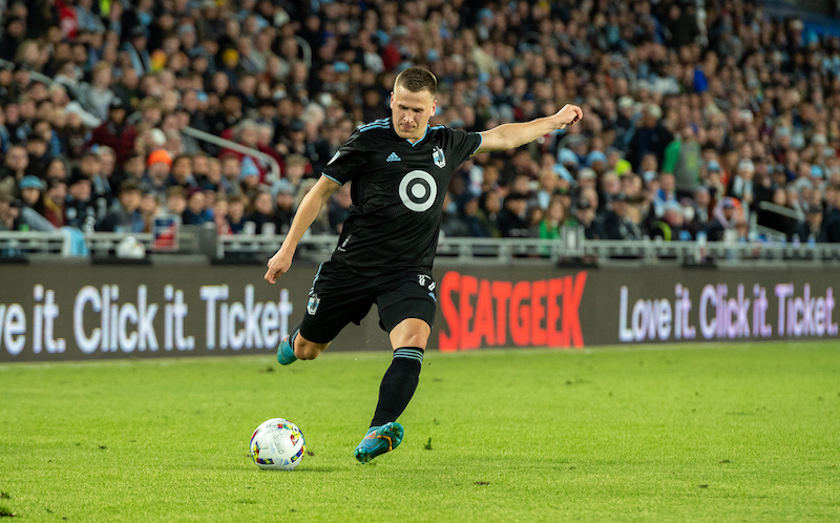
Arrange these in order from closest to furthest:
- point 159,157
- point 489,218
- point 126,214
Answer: point 126,214 → point 159,157 → point 489,218

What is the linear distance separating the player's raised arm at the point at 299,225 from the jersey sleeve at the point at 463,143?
77 cm

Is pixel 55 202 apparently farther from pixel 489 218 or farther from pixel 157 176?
pixel 489 218

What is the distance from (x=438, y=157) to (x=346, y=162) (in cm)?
53

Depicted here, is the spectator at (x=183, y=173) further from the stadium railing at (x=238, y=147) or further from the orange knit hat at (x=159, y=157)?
the stadium railing at (x=238, y=147)

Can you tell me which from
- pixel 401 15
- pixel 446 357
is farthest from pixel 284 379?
pixel 401 15

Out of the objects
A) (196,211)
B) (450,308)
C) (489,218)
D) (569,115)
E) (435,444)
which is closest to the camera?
(569,115)

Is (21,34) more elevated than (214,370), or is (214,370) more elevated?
(21,34)

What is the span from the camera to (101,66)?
1482cm

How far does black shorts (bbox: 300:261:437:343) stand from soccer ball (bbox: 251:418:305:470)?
0.78 metres

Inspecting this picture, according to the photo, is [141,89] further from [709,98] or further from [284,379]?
[709,98]

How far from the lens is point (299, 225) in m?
6.69

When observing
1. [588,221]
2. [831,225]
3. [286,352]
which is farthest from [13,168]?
[831,225]

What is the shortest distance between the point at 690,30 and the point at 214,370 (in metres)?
15.9

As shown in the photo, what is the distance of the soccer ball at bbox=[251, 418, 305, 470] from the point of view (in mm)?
6566
